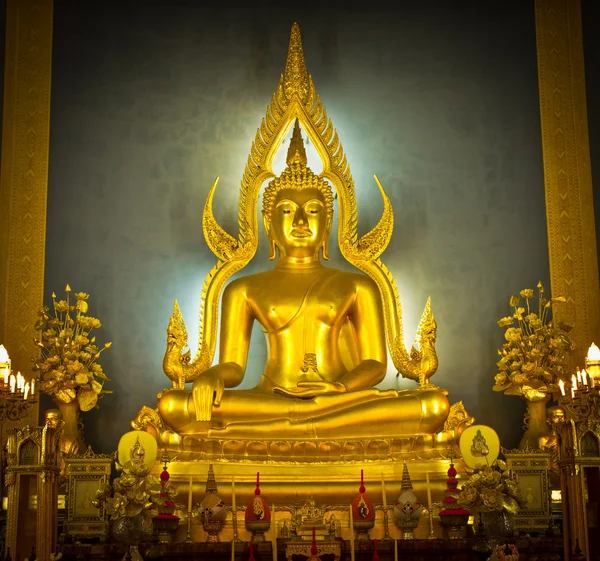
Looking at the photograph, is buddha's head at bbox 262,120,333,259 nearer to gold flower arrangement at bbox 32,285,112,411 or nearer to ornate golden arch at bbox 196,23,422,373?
ornate golden arch at bbox 196,23,422,373

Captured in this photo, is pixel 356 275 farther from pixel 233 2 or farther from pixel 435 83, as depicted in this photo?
pixel 233 2

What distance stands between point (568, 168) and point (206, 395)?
292 cm

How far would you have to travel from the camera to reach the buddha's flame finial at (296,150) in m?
7.25

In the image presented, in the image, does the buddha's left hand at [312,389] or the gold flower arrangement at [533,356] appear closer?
the buddha's left hand at [312,389]

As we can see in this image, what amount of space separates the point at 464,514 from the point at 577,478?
0.55m

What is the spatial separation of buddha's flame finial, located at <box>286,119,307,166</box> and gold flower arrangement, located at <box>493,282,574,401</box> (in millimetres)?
1579

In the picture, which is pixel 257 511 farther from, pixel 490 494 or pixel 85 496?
pixel 85 496

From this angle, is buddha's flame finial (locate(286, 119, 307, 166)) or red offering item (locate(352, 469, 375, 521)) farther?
buddha's flame finial (locate(286, 119, 307, 166))

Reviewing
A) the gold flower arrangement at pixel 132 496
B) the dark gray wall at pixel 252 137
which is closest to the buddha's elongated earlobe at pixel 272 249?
the dark gray wall at pixel 252 137

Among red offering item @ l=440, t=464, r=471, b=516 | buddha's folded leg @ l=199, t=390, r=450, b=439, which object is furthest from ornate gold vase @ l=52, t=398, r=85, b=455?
red offering item @ l=440, t=464, r=471, b=516

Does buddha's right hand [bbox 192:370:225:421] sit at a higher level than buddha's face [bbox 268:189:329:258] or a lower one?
lower

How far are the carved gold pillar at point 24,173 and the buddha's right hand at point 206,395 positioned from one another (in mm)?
1383

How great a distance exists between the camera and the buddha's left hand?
20.7ft

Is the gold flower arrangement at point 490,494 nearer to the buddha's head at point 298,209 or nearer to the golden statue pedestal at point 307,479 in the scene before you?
the golden statue pedestal at point 307,479
